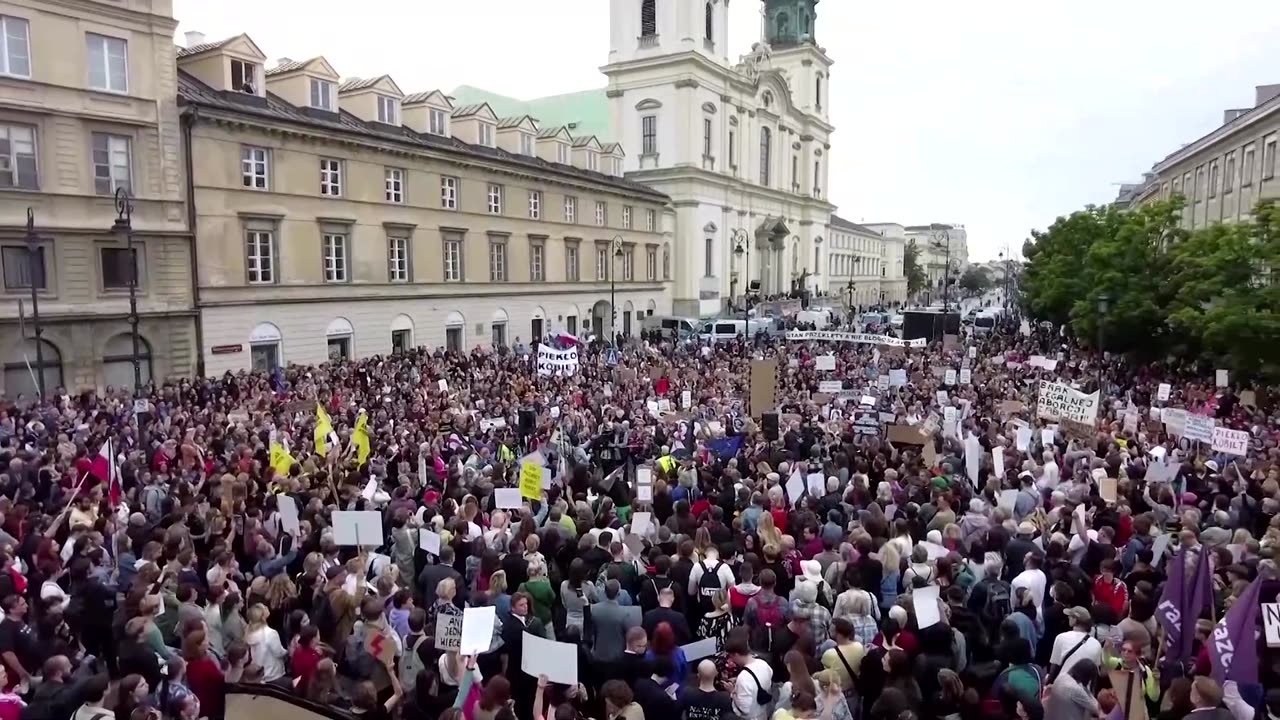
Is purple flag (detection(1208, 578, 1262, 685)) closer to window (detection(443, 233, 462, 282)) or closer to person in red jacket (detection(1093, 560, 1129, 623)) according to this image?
person in red jacket (detection(1093, 560, 1129, 623))

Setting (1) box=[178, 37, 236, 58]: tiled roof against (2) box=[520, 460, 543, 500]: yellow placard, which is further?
(1) box=[178, 37, 236, 58]: tiled roof

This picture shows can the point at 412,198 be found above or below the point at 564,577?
above

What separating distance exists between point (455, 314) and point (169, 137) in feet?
46.6

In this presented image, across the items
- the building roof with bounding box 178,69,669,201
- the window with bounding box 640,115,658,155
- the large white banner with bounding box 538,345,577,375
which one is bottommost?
the large white banner with bounding box 538,345,577,375

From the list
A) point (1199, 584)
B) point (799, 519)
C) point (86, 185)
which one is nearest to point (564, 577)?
point (799, 519)

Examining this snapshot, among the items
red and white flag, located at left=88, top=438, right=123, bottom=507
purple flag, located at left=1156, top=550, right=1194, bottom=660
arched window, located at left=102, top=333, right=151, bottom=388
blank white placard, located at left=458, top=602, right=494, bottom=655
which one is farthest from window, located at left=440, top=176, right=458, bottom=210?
purple flag, located at left=1156, top=550, right=1194, bottom=660

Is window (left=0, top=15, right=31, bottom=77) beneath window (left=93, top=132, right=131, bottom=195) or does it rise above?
above

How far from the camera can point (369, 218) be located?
34.2 meters

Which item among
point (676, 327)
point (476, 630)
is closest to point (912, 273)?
point (676, 327)

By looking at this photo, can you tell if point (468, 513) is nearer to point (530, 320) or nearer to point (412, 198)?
point (412, 198)

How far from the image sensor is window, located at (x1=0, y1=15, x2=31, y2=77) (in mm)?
23672

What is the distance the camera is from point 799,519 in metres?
9.27

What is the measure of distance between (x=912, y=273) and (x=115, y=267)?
133090 millimetres

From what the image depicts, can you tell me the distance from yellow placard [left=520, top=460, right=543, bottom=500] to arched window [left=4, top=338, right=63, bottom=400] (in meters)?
19.2
